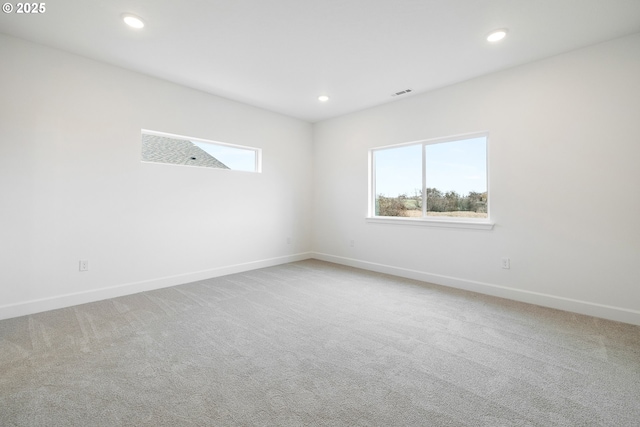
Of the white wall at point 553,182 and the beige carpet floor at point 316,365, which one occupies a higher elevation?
the white wall at point 553,182

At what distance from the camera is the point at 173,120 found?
11.9 ft

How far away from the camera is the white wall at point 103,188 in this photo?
8.70ft

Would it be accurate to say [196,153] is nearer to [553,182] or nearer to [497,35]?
[497,35]

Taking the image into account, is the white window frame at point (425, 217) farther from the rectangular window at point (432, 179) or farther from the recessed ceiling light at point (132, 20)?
the recessed ceiling light at point (132, 20)

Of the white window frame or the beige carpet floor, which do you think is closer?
the beige carpet floor

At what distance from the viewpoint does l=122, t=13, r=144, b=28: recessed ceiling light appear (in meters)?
2.31

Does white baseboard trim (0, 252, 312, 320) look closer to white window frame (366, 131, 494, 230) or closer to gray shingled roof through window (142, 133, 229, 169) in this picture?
gray shingled roof through window (142, 133, 229, 169)

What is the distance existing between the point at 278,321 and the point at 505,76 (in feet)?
11.8

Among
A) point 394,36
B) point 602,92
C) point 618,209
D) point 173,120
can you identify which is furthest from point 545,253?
point 173,120

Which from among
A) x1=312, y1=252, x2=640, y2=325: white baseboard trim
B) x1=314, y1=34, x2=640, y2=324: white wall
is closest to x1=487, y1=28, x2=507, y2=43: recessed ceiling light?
x1=314, y1=34, x2=640, y2=324: white wall

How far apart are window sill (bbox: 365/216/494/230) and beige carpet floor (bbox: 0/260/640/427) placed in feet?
2.89

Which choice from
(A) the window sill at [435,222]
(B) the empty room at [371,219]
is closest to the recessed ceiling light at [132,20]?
(B) the empty room at [371,219]

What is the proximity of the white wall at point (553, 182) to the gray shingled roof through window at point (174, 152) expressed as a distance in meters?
2.92

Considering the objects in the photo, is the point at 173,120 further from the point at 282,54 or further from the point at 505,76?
the point at 505,76
